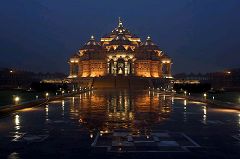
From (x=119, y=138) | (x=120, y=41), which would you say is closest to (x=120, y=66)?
(x=120, y=41)

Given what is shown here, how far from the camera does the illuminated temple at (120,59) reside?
11269 centimetres

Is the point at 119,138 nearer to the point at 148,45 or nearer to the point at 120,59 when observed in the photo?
the point at 120,59

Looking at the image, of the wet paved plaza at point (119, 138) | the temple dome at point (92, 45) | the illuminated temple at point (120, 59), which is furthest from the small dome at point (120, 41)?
the wet paved plaza at point (119, 138)

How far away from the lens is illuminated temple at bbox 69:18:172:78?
370ft

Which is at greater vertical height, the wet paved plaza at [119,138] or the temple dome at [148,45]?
the temple dome at [148,45]

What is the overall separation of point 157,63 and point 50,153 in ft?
354

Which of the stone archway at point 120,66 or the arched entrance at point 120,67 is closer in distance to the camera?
the stone archway at point 120,66

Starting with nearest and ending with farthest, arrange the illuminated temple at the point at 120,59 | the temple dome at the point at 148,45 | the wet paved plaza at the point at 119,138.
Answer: the wet paved plaza at the point at 119,138, the illuminated temple at the point at 120,59, the temple dome at the point at 148,45

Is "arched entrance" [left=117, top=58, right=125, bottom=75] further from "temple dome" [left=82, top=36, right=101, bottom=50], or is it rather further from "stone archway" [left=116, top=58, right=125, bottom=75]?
"temple dome" [left=82, top=36, right=101, bottom=50]

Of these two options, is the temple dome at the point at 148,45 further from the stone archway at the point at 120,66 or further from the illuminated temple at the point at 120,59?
the stone archway at the point at 120,66

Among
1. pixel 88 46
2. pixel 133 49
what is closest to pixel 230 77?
pixel 133 49

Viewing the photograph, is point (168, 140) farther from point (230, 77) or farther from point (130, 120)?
point (230, 77)

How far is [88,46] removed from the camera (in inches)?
4843

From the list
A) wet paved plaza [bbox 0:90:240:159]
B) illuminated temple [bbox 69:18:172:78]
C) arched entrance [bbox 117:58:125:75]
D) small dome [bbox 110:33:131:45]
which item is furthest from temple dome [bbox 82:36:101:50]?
wet paved plaza [bbox 0:90:240:159]
